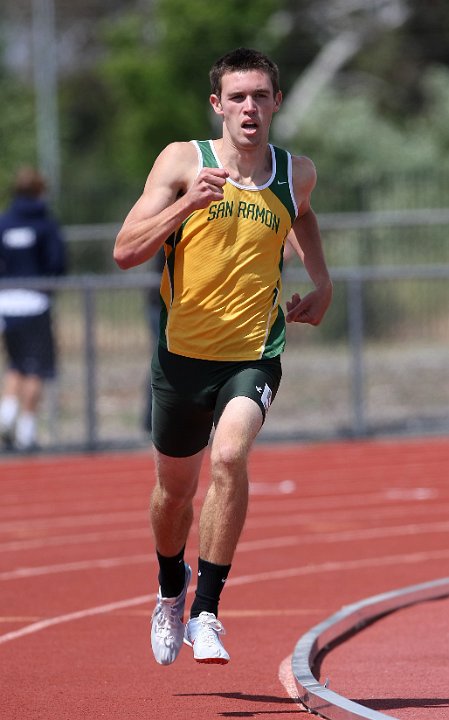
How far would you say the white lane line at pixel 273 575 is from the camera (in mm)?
8047

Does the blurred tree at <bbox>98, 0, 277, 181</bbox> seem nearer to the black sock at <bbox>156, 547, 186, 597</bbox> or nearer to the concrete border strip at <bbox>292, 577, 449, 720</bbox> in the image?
the concrete border strip at <bbox>292, 577, 449, 720</bbox>

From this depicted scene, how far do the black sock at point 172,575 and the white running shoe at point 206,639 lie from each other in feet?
1.70

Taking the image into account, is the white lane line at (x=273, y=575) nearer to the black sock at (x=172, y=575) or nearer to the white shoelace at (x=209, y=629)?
the black sock at (x=172, y=575)

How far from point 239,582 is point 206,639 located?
10.7 feet

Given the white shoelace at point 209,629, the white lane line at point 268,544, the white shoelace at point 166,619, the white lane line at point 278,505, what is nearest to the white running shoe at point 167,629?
the white shoelace at point 166,619

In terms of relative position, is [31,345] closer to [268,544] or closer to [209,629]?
[268,544]

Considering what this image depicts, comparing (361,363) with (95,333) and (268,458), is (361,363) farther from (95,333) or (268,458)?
(95,333)

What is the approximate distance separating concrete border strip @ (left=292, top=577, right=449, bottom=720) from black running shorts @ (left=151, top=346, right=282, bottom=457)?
1.00 m

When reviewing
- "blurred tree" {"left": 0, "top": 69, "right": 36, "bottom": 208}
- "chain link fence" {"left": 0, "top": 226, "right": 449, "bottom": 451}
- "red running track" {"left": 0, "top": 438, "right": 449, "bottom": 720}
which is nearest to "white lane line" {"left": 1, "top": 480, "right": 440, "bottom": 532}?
"red running track" {"left": 0, "top": 438, "right": 449, "bottom": 720}

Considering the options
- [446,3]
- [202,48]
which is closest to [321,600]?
[202,48]

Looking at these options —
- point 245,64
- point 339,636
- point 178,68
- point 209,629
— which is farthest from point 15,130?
point 209,629

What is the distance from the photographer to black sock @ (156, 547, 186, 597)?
678 centimetres

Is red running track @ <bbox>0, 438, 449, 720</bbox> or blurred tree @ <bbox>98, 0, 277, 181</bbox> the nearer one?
red running track @ <bbox>0, 438, 449, 720</bbox>

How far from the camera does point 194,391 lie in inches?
255
